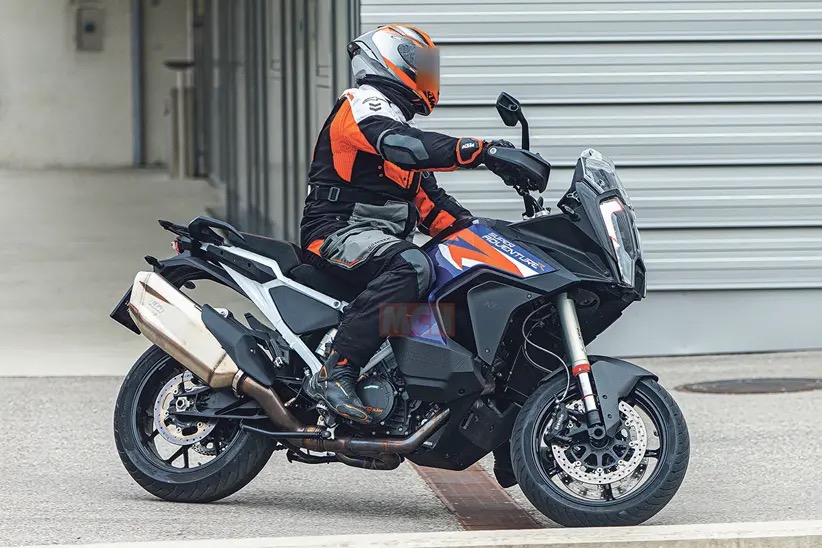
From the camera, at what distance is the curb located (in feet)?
15.7

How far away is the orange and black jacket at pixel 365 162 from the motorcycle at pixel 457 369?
0.20 metres

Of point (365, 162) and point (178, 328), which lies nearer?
point (365, 162)

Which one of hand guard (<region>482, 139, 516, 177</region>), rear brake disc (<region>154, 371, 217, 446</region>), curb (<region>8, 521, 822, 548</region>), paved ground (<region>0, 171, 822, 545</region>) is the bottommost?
paved ground (<region>0, 171, 822, 545</region>)

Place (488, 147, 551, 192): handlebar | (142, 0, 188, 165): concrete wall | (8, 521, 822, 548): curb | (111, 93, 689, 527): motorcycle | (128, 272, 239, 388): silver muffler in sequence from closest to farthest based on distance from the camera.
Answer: (8, 521, 822, 548): curb → (488, 147, 551, 192): handlebar → (111, 93, 689, 527): motorcycle → (128, 272, 239, 388): silver muffler → (142, 0, 188, 165): concrete wall

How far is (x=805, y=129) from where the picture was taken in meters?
9.13

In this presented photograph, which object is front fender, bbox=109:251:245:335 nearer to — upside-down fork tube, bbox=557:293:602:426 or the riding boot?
the riding boot

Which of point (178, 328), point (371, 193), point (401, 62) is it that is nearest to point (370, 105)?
point (401, 62)

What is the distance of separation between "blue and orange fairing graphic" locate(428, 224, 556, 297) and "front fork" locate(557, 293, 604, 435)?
0.48 ft

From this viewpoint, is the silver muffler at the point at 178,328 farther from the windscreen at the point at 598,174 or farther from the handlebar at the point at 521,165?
the windscreen at the point at 598,174

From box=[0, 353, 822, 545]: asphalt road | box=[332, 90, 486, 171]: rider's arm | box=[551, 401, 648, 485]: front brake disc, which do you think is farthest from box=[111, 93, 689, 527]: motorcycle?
box=[0, 353, 822, 545]: asphalt road

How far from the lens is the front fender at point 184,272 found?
5.70 m

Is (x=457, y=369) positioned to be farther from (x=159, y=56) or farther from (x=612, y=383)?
(x=159, y=56)

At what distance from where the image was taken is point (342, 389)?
5.37 meters

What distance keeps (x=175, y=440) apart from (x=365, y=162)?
4.13 feet
